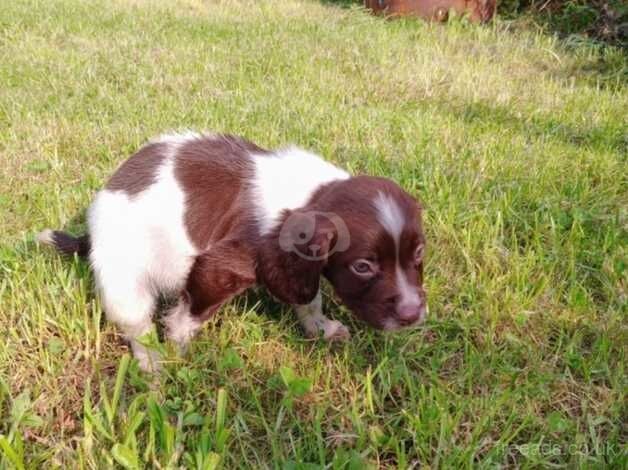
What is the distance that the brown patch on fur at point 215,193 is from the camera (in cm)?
291

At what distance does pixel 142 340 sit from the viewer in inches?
109

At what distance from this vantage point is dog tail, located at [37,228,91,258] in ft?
10.7

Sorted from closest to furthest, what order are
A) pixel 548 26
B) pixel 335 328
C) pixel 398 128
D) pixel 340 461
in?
1. pixel 340 461
2. pixel 335 328
3. pixel 398 128
4. pixel 548 26

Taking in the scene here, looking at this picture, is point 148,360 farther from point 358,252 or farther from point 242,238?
point 358,252

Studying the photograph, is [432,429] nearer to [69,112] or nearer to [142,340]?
[142,340]

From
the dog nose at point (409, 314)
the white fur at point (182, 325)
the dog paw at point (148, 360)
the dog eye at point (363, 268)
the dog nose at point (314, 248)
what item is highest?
the dog nose at point (314, 248)

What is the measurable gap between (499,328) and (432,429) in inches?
34.5

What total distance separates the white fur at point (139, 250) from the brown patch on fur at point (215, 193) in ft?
0.17

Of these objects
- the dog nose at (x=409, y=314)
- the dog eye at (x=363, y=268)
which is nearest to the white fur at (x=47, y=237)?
the dog eye at (x=363, y=268)

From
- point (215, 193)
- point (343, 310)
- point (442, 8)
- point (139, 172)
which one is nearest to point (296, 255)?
point (215, 193)

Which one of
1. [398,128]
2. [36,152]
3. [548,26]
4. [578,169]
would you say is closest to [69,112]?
[36,152]

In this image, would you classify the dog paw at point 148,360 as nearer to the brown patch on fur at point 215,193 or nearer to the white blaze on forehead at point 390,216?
the brown patch on fur at point 215,193

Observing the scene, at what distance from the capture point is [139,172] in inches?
122

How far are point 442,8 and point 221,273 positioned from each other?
8379mm
